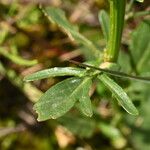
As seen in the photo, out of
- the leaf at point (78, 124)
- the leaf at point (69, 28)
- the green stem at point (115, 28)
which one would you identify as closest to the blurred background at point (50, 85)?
the leaf at point (78, 124)

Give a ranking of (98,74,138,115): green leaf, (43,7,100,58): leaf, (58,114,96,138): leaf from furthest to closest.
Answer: (58,114,96,138): leaf → (43,7,100,58): leaf → (98,74,138,115): green leaf

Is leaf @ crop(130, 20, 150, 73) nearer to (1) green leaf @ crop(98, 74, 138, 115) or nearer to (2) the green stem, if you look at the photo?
(2) the green stem

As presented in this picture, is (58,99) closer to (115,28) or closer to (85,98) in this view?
(85,98)

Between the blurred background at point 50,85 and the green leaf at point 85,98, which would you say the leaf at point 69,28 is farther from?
the green leaf at point 85,98

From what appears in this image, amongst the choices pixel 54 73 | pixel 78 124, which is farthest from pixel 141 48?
pixel 54 73

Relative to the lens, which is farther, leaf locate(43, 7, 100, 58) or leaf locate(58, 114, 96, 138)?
leaf locate(58, 114, 96, 138)

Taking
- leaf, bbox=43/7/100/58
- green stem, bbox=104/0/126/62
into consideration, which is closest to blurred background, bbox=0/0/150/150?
leaf, bbox=43/7/100/58

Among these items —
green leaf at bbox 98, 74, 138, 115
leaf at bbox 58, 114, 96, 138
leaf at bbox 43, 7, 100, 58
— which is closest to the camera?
green leaf at bbox 98, 74, 138, 115
